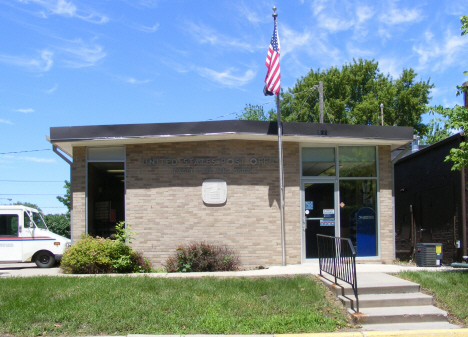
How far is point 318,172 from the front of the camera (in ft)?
41.8

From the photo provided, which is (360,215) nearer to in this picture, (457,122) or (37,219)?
(457,122)

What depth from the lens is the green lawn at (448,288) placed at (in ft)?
25.0

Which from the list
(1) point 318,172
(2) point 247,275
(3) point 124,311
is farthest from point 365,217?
(3) point 124,311

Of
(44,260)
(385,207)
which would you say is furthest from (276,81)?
(44,260)

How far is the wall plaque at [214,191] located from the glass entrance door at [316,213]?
2.21m

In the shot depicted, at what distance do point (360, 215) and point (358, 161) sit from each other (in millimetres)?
1500

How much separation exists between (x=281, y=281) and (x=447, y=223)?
24.6ft

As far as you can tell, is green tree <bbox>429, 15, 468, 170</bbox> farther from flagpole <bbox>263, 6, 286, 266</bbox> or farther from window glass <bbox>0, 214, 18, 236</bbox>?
window glass <bbox>0, 214, 18, 236</bbox>

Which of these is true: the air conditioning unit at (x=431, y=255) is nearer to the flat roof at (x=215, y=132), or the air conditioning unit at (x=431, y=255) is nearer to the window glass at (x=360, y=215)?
the window glass at (x=360, y=215)

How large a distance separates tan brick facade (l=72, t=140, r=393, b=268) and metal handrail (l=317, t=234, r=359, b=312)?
2.49 metres

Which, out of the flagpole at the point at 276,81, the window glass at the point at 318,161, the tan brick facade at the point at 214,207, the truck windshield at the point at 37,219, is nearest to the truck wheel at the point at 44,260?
the truck windshield at the point at 37,219

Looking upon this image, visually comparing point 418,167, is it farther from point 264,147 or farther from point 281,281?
point 281,281

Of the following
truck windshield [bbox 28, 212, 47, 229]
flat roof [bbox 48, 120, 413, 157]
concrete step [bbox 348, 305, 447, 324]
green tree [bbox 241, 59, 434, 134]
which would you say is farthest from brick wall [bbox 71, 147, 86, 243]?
green tree [bbox 241, 59, 434, 134]

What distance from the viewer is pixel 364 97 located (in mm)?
34094
